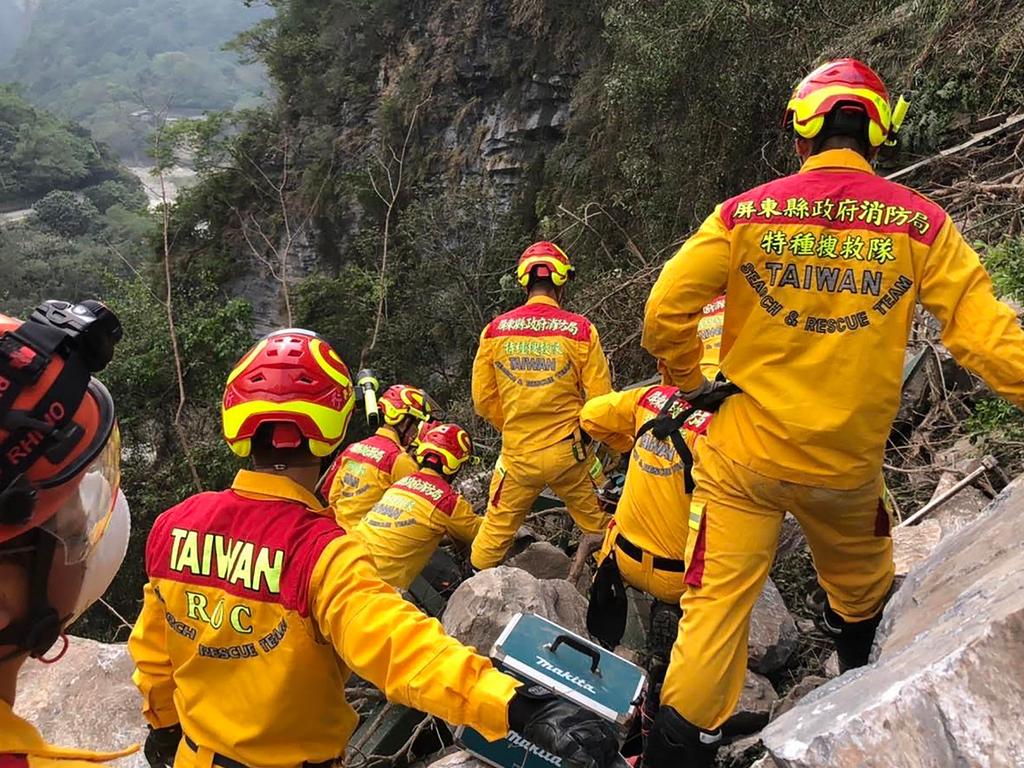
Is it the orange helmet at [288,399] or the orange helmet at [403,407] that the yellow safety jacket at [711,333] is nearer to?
the orange helmet at [288,399]

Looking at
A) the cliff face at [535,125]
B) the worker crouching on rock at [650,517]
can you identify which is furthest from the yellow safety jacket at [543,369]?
the cliff face at [535,125]

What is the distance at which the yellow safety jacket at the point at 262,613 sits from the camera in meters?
1.85

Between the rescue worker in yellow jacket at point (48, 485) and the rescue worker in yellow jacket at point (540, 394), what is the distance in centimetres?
378

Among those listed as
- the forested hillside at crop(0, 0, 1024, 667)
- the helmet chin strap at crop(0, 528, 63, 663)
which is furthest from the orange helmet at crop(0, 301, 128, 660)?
the forested hillside at crop(0, 0, 1024, 667)

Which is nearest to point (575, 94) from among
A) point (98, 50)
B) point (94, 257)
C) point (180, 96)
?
point (94, 257)

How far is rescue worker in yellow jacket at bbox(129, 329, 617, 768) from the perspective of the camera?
1.87m

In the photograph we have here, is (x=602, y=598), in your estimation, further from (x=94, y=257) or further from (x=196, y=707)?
(x=94, y=257)

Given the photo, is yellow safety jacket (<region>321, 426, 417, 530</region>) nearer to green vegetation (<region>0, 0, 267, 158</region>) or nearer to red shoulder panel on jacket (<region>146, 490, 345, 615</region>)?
red shoulder panel on jacket (<region>146, 490, 345, 615</region>)

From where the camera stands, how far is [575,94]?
1471cm

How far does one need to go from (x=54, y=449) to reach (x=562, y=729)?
101 centimetres

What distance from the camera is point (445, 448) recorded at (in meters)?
5.32

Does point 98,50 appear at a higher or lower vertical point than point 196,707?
lower

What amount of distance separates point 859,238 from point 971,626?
122 cm

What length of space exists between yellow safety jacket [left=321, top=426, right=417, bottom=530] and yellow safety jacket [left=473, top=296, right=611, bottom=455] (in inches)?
49.1
